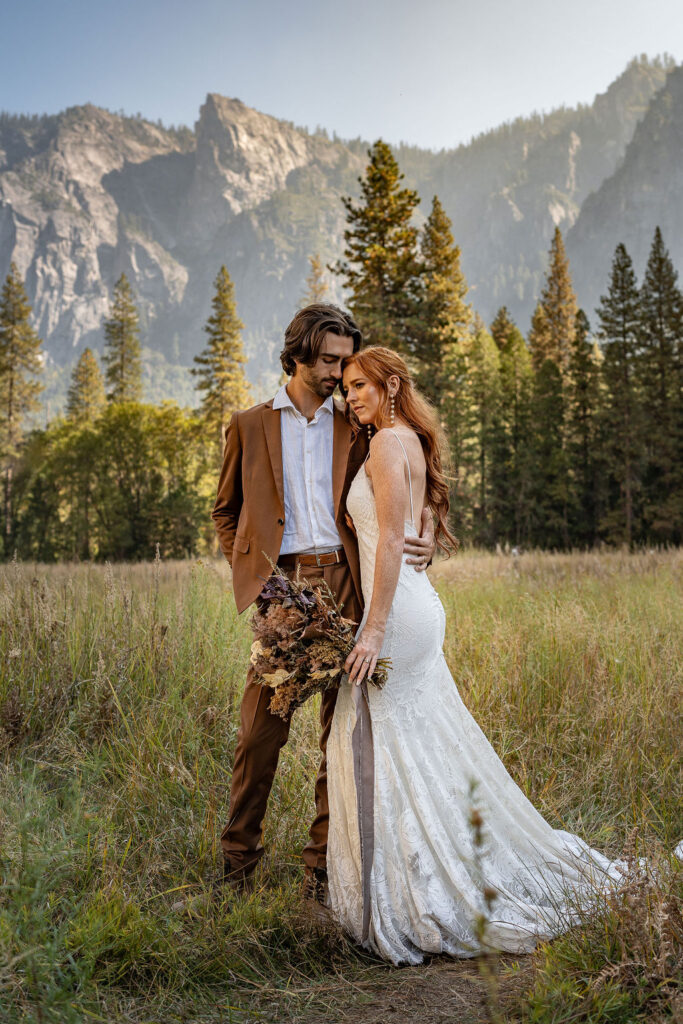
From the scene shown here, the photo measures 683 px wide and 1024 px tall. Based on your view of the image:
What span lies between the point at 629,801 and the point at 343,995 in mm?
2215

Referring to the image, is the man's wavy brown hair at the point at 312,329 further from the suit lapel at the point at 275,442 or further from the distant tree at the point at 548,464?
the distant tree at the point at 548,464

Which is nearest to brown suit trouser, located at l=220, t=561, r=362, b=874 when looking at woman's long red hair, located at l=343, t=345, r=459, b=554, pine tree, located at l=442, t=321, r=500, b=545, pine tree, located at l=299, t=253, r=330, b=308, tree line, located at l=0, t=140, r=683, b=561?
woman's long red hair, located at l=343, t=345, r=459, b=554

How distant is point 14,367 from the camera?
4038cm

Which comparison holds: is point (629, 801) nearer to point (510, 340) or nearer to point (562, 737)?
point (562, 737)

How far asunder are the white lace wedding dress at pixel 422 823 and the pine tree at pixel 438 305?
64.6 feet

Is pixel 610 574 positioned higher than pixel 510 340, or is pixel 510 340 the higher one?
pixel 510 340

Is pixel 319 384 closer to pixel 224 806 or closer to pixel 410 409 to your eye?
pixel 410 409

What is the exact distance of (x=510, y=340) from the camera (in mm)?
44188

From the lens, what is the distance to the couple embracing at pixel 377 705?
280cm

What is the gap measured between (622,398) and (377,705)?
3158 cm

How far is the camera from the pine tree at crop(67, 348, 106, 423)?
46.5 m

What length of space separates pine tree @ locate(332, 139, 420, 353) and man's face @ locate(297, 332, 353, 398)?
2345 cm

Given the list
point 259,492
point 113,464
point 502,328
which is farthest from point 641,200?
point 259,492

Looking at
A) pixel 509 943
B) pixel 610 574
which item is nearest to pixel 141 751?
pixel 509 943
